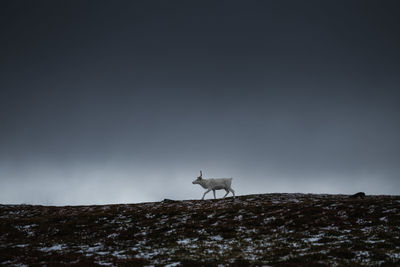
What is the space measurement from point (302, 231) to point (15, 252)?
21.7 meters

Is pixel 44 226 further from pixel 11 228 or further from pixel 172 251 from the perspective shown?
pixel 172 251

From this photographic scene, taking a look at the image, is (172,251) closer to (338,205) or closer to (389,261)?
(389,261)

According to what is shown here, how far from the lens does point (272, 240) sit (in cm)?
2094

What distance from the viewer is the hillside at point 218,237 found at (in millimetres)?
16078

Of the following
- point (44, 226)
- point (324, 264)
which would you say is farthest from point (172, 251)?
point (44, 226)

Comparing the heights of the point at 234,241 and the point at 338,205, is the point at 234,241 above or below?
below

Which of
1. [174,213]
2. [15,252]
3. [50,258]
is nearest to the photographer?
[50,258]

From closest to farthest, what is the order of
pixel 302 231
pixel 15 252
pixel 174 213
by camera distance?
1. pixel 15 252
2. pixel 302 231
3. pixel 174 213

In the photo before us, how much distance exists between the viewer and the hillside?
52.7 ft

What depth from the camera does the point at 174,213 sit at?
3450cm

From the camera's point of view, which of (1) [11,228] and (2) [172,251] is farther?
(1) [11,228]

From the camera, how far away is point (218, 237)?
2350cm

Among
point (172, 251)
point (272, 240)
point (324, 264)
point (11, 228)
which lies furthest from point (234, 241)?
point (11, 228)

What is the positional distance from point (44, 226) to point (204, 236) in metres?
19.0
